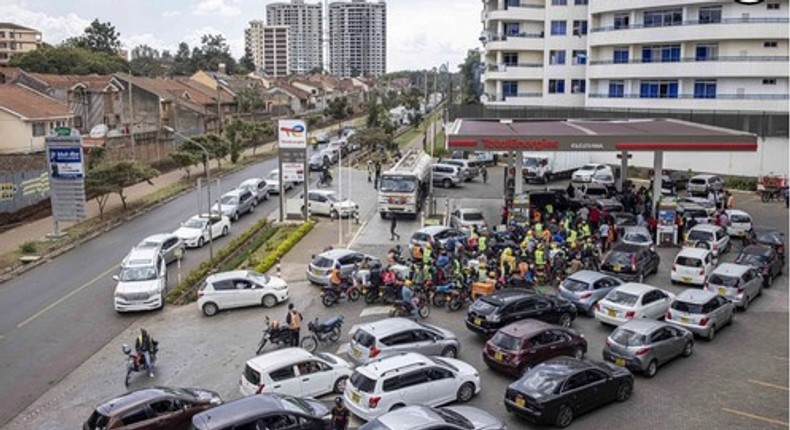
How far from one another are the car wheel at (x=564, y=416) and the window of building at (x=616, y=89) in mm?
48032

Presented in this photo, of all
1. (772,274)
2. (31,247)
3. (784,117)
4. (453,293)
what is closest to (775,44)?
(784,117)

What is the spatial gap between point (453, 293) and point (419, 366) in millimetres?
8127

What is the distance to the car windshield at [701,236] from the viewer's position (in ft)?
95.9

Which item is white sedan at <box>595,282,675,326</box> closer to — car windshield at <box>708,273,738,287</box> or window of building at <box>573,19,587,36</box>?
car windshield at <box>708,273,738,287</box>

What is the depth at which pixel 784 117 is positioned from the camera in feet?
157

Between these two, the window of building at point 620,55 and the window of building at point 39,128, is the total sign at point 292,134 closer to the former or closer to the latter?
the window of building at point 39,128

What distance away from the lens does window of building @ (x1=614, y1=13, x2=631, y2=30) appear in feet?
192

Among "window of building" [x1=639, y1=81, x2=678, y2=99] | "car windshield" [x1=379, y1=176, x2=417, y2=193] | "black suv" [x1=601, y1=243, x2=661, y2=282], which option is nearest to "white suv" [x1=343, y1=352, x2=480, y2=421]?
"black suv" [x1=601, y1=243, x2=661, y2=282]

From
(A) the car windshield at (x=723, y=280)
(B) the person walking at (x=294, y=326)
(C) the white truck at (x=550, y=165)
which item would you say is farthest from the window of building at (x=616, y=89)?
(B) the person walking at (x=294, y=326)

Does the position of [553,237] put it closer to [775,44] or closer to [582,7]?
[775,44]

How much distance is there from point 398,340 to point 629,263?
11.0m

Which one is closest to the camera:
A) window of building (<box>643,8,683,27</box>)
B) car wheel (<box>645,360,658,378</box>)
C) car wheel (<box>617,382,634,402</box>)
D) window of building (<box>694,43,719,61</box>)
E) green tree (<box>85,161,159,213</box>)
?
car wheel (<box>617,382,634,402</box>)

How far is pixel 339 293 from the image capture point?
24.7 m

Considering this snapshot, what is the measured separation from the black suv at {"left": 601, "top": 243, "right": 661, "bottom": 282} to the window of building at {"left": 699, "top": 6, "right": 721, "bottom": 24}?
Answer: 3237cm
